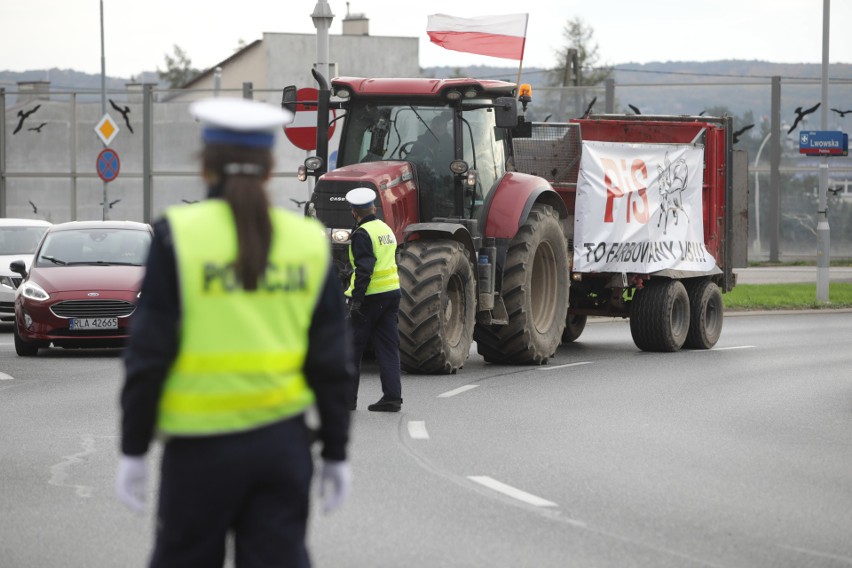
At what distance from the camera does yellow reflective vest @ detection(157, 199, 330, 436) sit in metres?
4.01

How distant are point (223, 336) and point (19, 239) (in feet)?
64.8

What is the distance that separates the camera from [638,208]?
62.6 ft

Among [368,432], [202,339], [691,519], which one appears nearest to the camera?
[202,339]

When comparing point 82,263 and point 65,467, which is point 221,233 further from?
point 82,263

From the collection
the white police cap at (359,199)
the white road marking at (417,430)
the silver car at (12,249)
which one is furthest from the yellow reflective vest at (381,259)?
the silver car at (12,249)

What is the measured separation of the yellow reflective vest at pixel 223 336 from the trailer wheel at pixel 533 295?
12.1 meters

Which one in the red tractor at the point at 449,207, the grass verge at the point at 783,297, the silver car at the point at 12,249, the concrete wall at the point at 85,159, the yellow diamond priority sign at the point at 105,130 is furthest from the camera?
the concrete wall at the point at 85,159

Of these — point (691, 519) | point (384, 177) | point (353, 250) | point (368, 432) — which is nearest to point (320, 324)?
point (691, 519)

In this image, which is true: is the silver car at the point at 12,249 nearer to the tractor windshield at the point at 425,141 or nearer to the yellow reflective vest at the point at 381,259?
the tractor windshield at the point at 425,141

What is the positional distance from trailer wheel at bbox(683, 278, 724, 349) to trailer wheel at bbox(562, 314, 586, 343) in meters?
1.46

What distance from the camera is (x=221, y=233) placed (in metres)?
4.06

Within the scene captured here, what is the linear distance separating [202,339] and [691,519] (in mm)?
4434

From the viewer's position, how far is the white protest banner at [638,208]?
18594 mm

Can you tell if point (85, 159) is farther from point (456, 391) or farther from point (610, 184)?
point (456, 391)
